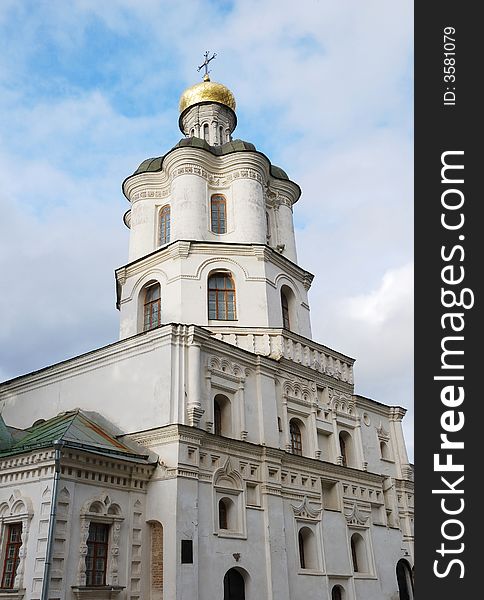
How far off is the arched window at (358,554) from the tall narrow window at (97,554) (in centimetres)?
895

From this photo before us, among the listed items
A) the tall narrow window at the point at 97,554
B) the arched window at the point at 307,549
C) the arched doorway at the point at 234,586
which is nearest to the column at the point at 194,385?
the tall narrow window at the point at 97,554

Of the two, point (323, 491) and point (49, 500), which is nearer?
point (49, 500)

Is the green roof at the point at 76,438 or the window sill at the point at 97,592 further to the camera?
the green roof at the point at 76,438

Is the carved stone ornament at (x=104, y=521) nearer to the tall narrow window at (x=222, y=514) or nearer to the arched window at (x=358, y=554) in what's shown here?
the tall narrow window at (x=222, y=514)

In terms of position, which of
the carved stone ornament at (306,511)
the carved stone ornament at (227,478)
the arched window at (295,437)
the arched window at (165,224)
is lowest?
the carved stone ornament at (306,511)

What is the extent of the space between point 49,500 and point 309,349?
1043cm

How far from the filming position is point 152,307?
22031mm

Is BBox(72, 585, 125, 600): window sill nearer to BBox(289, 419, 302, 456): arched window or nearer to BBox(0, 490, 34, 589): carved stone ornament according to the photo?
BBox(0, 490, 34, 589): carved stone ornament

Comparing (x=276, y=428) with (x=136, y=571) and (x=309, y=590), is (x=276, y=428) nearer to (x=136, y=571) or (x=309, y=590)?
(x=309, y=590)

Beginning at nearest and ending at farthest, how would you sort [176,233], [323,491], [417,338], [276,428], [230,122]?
[417,338] → [276,428] → [323,491] → [176,233] → [230,122]

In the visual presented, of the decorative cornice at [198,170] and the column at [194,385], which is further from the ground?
the decorative cornice at [198,170]

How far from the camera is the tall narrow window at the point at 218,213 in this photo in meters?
23.5

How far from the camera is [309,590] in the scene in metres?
17.5

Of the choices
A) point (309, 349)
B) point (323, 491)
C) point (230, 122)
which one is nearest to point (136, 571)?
point (323, 491)
